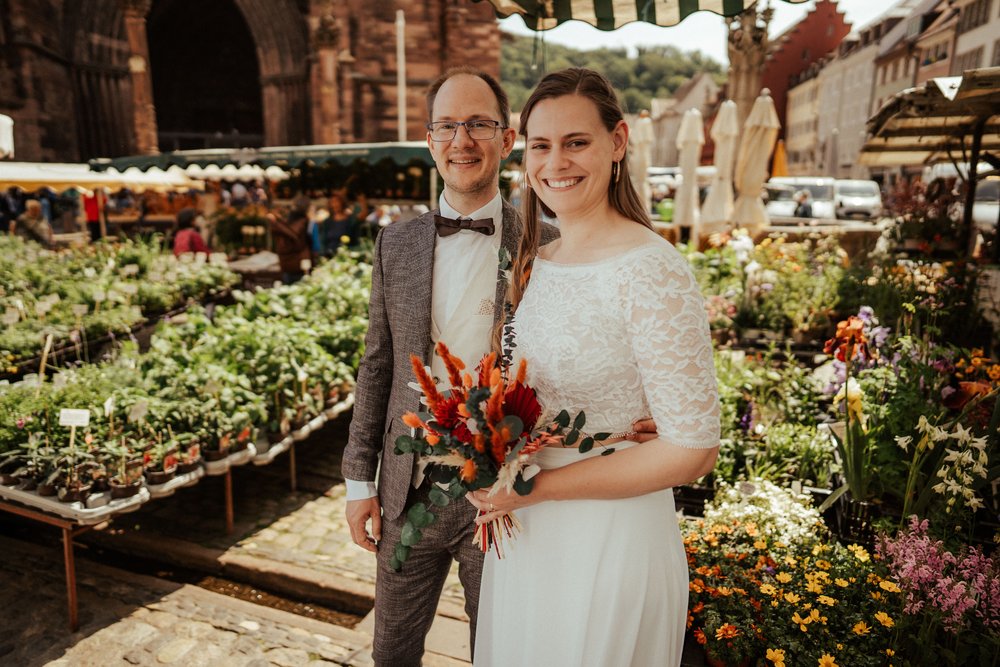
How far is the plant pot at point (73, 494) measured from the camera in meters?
3.44

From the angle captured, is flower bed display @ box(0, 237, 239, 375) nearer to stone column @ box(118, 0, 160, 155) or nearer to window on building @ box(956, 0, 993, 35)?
stone column @ box(118, 0, 160, 155)

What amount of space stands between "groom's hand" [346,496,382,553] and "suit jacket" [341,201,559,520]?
0.10 ft

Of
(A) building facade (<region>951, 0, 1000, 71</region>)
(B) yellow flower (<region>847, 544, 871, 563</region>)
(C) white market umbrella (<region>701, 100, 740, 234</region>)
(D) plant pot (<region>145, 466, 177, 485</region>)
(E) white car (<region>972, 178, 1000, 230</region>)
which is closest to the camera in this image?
(B) yellow flower (<region>847, 544, 871, 563</region>)

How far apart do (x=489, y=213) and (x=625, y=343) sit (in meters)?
0.92

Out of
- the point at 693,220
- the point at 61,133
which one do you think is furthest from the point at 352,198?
the point at 693,220

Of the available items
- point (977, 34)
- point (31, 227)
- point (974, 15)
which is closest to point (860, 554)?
point (31, 227)

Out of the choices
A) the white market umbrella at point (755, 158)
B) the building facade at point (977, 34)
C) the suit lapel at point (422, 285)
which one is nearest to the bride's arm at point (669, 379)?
the suit lapel at point (422, 285)

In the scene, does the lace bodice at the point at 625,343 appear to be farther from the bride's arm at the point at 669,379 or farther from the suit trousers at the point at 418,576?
the suit trousers at the point at 418,576

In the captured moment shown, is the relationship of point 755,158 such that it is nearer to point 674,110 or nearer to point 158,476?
point 158,476

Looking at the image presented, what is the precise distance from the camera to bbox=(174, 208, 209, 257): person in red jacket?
401 inches

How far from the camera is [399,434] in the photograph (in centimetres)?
209

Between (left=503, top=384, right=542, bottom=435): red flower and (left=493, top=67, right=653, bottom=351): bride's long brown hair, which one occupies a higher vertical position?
(left=493, top=67, right=653, bottom=351): bride's long brown hair

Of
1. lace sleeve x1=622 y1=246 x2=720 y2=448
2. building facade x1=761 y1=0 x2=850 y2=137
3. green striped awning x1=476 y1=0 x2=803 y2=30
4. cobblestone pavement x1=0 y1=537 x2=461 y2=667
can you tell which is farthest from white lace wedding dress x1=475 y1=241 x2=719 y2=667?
building facade x1=761 y1=0 x2=850 y2=137

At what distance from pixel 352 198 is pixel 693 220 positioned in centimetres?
978
